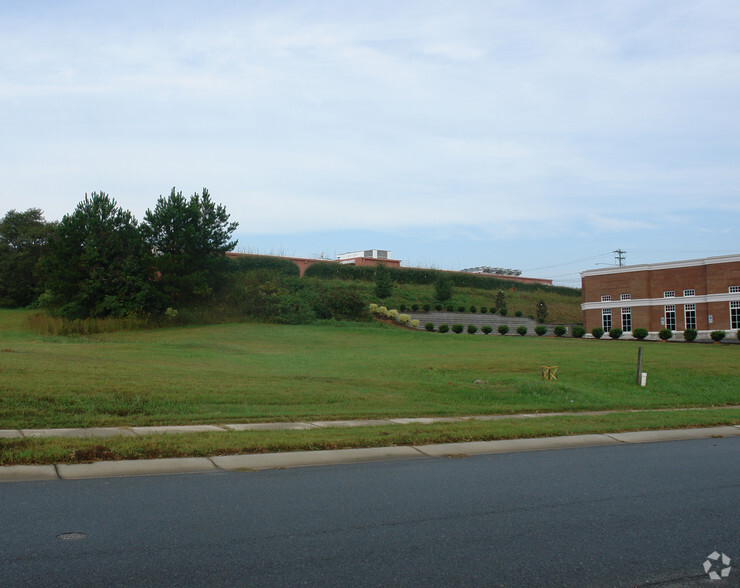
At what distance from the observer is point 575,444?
10867 mm

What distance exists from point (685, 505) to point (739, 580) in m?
2.13

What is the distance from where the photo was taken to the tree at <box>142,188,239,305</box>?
40.9 meters

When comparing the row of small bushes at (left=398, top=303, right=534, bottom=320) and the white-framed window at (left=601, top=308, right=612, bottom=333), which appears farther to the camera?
the white-framed window at (left=601, top=308, right=612, bottom=333)

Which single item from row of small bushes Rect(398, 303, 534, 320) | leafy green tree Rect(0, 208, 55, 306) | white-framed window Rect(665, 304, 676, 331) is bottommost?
white-framed window Rect(665, 304, 676, 331)

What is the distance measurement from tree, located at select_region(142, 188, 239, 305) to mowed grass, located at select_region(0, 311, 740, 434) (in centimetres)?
987

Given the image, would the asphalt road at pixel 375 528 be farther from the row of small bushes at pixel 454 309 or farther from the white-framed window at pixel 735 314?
the white-framed window at pixel 735 314

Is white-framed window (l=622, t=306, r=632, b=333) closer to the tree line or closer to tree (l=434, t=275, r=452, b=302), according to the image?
tree (l=434, t=275, r=452, b=302)

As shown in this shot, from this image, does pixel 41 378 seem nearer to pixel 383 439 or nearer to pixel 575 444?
pixel 383 439

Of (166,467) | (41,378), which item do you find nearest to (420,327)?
(41,378)

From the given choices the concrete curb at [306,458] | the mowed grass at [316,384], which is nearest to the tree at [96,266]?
the mowed grass at [316,384]

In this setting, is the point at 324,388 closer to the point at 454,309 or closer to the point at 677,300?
the point at 454,309

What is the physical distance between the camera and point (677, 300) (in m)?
54.6

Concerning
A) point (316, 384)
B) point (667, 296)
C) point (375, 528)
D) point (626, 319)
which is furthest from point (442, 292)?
point (375, 528)

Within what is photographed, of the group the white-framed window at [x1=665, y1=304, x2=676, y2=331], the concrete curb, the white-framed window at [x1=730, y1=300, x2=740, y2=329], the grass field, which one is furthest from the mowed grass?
the white-framed window at [x1=665, y1=304, x2=676, y2=331]
